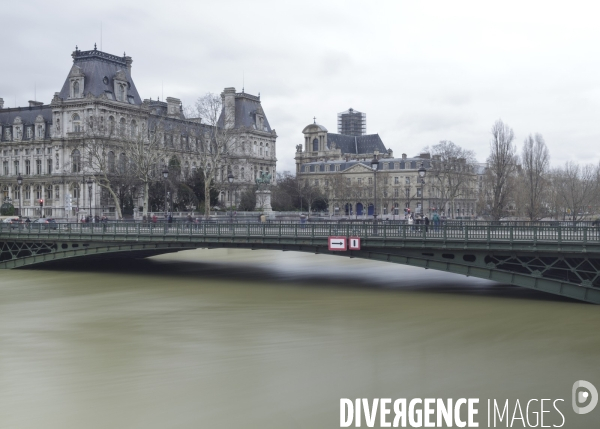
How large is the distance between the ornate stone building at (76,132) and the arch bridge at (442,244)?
41.7 metres

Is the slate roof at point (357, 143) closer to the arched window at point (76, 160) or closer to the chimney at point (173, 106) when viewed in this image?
the chimney at point (173, 106)

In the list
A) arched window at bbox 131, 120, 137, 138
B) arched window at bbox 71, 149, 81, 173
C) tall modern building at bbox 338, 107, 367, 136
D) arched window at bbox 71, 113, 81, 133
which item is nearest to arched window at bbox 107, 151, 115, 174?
arched window at bbox 131, 120, 137, 138

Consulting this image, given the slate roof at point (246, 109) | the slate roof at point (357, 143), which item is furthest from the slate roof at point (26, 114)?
the slate roof at point (357, 143)

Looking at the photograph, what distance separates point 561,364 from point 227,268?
1169 inches

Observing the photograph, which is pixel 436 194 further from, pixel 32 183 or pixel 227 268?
pixel 227 268

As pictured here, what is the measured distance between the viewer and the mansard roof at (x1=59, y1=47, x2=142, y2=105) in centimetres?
8906

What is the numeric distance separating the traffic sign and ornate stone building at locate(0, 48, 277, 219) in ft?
169

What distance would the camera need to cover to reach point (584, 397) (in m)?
17.1

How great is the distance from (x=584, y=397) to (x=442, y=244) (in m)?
12.6

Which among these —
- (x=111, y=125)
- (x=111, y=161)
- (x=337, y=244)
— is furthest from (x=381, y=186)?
(x=337, y=244)

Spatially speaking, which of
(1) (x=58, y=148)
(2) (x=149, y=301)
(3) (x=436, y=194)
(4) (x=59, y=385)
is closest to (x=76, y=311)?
(2) (x=149, y=301)

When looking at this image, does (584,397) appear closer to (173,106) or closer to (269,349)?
(269,349)

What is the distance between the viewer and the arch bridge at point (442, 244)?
2648 cm

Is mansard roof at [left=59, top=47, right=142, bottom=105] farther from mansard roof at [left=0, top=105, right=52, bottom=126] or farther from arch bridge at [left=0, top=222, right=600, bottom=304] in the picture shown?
arch bridge at [left=0, top=222, right=600, bottom=304]
